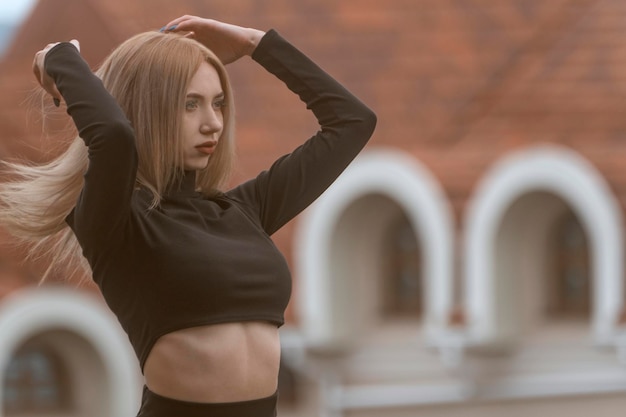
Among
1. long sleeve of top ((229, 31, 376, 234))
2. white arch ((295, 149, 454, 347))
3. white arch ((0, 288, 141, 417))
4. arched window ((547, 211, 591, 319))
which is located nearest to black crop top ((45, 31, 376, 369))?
long sleeve of top ((229, 31, 376, 234))

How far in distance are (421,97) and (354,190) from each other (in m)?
1.39

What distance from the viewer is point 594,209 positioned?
13.6 metres

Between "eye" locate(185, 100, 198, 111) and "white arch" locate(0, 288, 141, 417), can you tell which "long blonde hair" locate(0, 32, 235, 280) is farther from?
"white arch" locate(0, 288, 141, 417)

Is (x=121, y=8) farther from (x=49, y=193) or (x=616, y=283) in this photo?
(x=49, y=193)

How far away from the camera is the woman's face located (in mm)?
3268

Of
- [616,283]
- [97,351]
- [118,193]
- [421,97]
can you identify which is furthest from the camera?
[421,97]

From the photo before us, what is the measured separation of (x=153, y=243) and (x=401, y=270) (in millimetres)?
12524

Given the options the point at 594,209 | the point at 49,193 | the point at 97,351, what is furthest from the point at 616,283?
the point at 49,193

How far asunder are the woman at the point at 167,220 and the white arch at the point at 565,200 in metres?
10.5

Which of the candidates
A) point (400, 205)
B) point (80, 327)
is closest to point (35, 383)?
point (80, 327)

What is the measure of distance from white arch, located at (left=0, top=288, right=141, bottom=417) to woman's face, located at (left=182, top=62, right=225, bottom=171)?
1113cm

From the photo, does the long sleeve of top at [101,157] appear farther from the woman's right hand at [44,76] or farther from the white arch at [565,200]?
the white arch at [565,200]

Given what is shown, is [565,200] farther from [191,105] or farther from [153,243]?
[153,243]

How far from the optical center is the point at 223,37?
3.54 m
